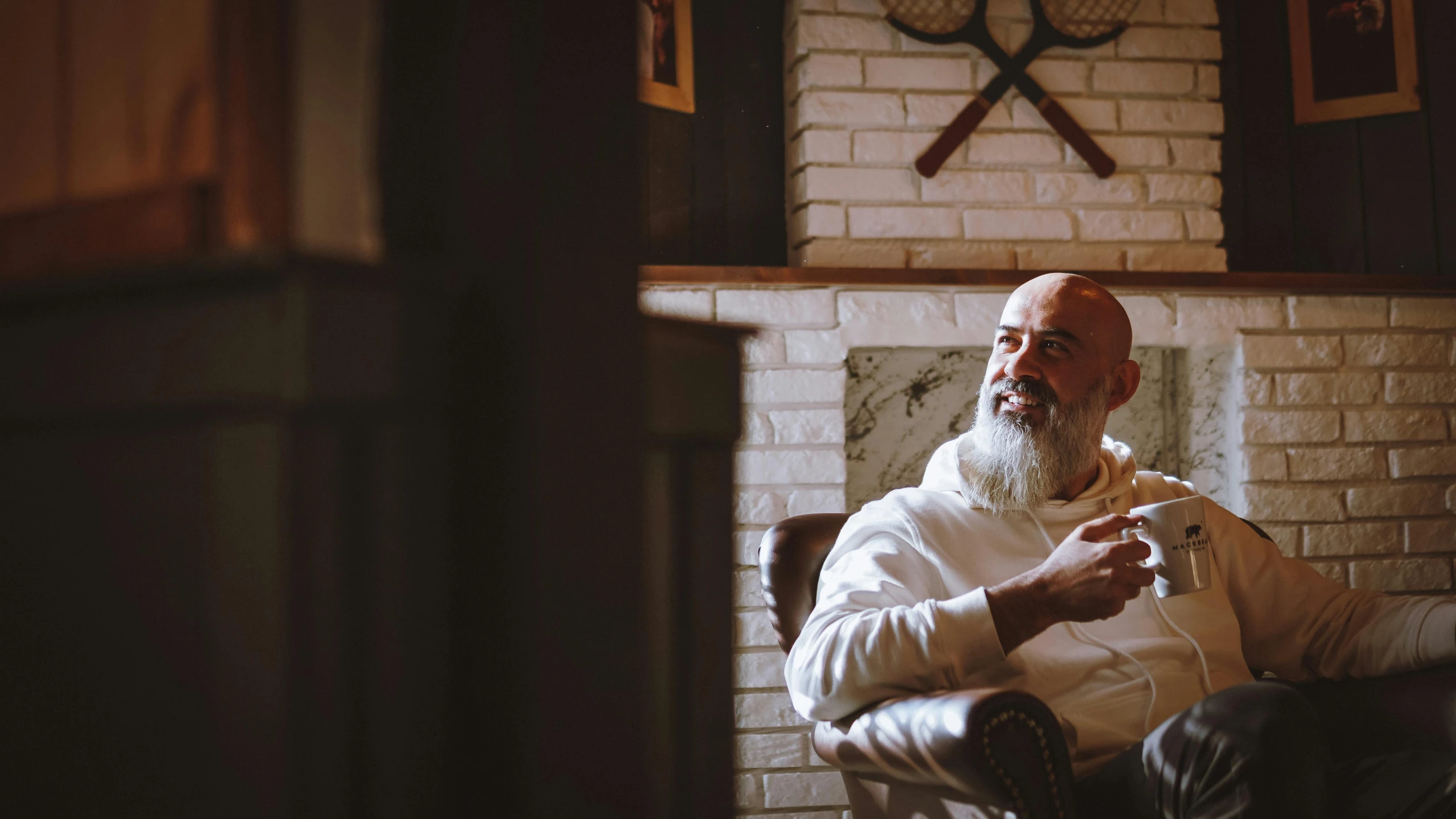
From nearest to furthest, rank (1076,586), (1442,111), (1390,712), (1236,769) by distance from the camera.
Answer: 1. (1236,769)
2. (1076,586)
3. (1390,712)
4. (1442,111)

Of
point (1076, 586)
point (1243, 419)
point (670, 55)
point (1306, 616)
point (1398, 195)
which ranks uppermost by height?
point (670, 55)

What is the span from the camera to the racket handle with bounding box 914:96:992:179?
7.61 ft

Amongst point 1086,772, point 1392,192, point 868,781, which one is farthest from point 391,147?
point 1392,192

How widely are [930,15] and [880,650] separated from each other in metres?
1.64

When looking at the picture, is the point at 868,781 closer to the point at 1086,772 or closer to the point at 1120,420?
the point at 1086,772

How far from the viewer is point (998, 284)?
2.25 metres

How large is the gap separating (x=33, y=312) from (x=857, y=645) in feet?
3.40

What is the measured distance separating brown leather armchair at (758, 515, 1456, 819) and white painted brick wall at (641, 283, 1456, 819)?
0.54 meters

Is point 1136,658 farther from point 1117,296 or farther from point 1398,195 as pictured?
point 1398,195

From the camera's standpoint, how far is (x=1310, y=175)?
2.62 meters

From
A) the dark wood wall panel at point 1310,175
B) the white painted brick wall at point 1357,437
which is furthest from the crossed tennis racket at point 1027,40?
the white painted brick wall at point 1357,437

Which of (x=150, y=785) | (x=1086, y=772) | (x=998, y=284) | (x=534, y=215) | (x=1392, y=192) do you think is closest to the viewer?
(x=150, y=785)

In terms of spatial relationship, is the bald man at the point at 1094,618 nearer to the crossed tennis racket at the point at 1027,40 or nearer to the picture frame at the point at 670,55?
the crossed tennis racket at the point at 1027,40

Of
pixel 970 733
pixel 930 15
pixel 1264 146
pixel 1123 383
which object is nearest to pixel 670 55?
pixel 930 15
